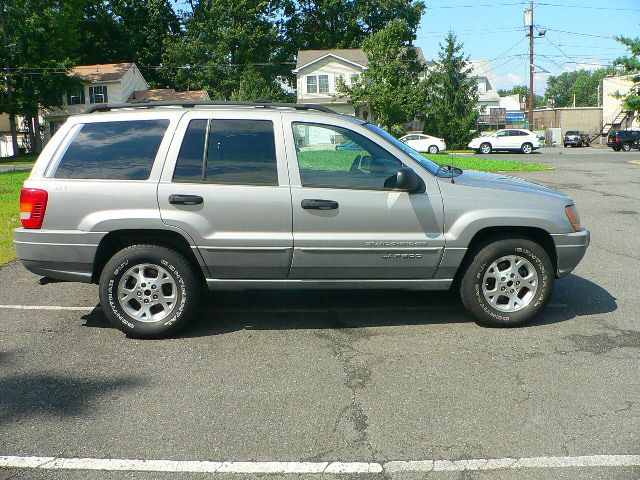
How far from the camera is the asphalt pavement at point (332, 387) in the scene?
3793 millimetres

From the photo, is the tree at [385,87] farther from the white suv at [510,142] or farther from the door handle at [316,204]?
the door handle at [316,204]

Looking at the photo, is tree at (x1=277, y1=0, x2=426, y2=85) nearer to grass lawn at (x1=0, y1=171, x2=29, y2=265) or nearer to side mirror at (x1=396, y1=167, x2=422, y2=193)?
grass lawn at (x1=0, y1=171, x2=29, y2=265)

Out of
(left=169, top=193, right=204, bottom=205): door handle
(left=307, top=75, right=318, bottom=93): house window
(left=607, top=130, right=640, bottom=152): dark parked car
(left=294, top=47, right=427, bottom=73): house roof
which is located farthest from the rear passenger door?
(left=307, top=75, right=318, bottom=93): house window

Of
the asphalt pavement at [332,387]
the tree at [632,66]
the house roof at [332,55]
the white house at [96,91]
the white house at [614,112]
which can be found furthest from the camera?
the white house at [614,112]

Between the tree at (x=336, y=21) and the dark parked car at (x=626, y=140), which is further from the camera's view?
the tree at (x=336, y=21)

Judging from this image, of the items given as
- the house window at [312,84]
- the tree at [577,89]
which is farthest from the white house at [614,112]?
the tree at [577,89]

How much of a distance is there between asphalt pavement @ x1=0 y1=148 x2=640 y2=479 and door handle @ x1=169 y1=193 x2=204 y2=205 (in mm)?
1185

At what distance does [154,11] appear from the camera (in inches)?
2958

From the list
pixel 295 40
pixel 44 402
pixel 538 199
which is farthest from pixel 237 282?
pixel 295 40

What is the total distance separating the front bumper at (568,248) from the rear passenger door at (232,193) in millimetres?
2396

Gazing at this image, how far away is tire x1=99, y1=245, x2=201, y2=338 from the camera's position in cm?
577

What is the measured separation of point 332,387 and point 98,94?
198 feet

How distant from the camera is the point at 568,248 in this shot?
602cm

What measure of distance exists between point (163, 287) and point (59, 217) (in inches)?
41.7
